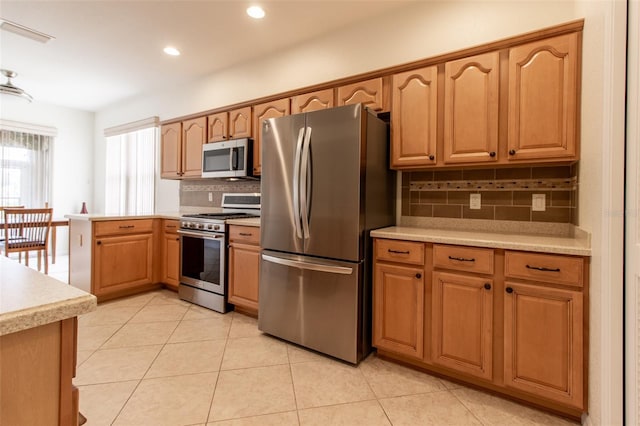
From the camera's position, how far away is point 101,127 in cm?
580

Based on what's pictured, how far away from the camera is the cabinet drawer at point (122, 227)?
3.25m

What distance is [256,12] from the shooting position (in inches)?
106

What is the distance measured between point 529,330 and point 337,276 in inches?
44.6

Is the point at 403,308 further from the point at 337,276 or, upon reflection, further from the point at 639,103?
the point at 639,103

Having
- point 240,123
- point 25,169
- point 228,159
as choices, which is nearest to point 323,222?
point 228,159

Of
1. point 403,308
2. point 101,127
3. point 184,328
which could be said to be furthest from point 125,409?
point 101,127

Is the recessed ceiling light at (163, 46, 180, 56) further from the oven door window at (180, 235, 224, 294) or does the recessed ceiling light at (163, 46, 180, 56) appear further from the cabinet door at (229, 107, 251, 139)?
the oven door window at (180, 235, 224, 294)

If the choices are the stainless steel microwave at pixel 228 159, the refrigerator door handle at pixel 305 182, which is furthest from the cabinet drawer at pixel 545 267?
the stainless steel microwave at pixel 228 159

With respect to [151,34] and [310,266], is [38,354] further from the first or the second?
[151,34]

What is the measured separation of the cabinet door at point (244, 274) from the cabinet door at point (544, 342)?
1935 millimetres

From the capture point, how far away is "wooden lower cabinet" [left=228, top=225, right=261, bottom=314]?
111 inches

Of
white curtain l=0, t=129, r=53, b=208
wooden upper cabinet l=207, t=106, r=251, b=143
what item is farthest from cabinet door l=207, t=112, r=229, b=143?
white curtain l=0, t=129, r=53, b=208

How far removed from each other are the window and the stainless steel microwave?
1.66 meters

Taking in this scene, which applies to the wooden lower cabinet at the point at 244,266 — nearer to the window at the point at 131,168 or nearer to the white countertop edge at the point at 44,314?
the white countertop edge at the point at 44,314
